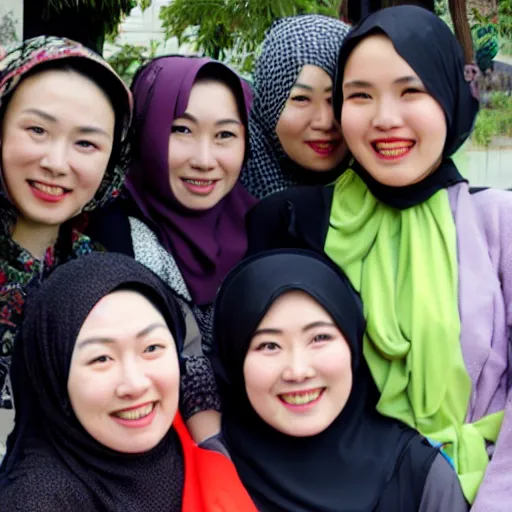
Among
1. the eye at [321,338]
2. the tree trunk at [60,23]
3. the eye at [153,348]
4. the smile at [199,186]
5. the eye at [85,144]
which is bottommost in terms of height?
the eye at [321,338]

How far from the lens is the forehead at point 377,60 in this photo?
2.34 meters

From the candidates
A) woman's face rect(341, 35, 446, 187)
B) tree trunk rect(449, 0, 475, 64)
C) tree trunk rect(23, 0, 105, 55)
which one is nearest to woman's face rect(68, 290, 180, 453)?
woman's face rect(341, 35, 446, 187)

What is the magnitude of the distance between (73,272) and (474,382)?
1.05 metres

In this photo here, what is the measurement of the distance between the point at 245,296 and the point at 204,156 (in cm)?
55

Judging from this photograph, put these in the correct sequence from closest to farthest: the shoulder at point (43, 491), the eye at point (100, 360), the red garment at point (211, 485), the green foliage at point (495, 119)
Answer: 1. the shoulder at point (43, 491)
2. the eye at point (100, 360)
3. the red garment at point (211, 485)
4. the green foliage at point (495, 119)

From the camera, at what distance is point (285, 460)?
87.4 inches

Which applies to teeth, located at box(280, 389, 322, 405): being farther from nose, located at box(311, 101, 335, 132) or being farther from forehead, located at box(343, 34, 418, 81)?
nose, located at box(311, 101, 335, 132)

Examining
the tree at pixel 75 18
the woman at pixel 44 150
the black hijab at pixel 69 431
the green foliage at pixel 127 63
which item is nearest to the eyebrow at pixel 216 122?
the woman at pixel 44 150

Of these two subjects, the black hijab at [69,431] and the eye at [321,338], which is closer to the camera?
the black hijab at [69,431]

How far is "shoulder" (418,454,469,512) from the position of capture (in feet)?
6.94

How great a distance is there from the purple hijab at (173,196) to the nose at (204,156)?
9 cm

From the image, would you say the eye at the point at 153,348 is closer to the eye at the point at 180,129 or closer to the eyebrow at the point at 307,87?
the eye at the point at 180,129

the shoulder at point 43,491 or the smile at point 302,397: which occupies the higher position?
the smile at point 302,397

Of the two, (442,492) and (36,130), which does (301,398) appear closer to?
(442,492)
